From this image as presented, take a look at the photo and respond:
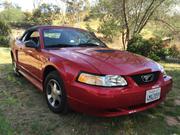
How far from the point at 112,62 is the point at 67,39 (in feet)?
4.72

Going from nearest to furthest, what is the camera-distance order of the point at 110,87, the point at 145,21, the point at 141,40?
the point at 110,87 < the point at 141,40 < the point at 145,21

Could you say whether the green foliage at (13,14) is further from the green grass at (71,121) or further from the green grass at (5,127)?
the green grass at (5,127)

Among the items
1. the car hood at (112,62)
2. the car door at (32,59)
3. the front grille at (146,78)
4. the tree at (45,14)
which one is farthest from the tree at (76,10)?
the front grille at (146,78)

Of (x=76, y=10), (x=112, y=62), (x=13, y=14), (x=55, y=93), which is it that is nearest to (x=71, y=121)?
(x=55, y=93)

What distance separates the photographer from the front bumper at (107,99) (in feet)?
10.4

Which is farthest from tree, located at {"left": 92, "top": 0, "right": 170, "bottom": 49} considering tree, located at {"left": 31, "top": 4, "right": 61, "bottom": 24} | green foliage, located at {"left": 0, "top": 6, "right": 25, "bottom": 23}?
green foliage, located at {"left": 0, "top": 6, "right": 25, "bottom": 23}

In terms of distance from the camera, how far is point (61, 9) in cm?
2405

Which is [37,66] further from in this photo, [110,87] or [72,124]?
[110,87]

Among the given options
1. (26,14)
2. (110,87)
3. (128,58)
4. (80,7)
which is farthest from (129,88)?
(26,14)

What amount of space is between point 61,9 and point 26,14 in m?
8.30

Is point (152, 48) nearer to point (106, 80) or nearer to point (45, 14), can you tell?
point (106, 80)

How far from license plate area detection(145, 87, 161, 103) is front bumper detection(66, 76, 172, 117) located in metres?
0.05

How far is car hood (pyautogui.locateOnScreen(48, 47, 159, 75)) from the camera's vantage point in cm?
336

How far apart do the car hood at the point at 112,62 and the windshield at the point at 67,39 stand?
0.43 meters
